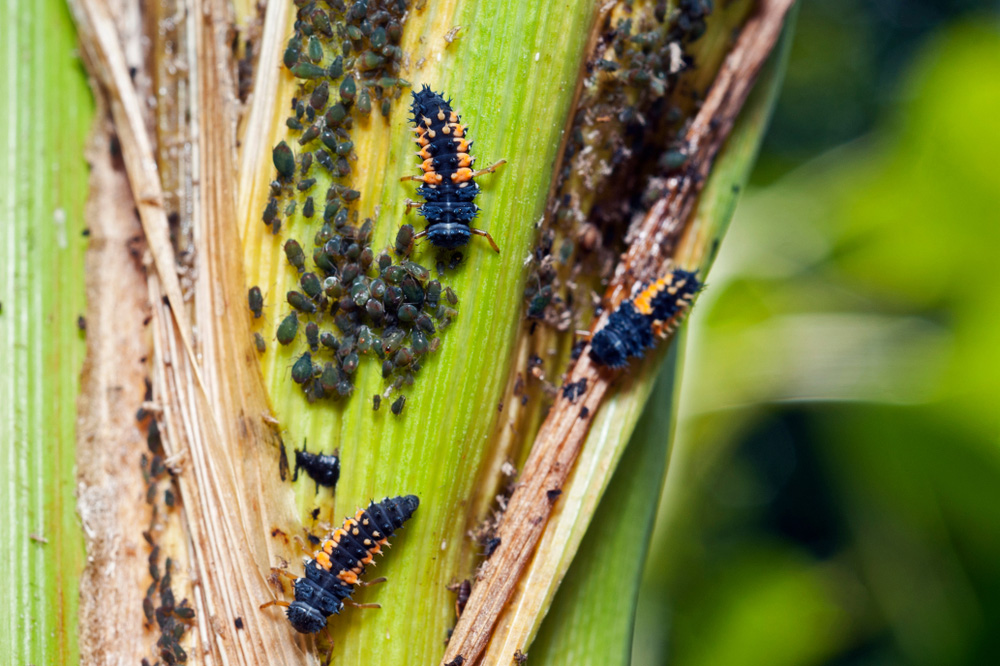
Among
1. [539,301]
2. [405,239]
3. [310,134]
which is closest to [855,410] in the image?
[539,301]

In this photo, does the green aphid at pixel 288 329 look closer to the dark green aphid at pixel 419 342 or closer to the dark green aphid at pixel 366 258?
the dark green aphid at pixel 366 258

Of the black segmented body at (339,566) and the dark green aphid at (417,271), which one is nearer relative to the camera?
the black segmented body at (339,566)

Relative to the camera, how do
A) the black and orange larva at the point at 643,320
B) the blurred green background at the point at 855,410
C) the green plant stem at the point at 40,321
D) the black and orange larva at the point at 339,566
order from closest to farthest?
the black and orange larva at the point at 339,566
the green plant stem at the point at 40,321
the black and orange larva at the point at 643,320
the blurred green background at the point at 855,410

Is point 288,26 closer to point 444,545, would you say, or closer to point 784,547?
point 444,545

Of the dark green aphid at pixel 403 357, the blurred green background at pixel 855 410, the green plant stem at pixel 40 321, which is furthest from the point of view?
the blurred green background at pixel 855 410

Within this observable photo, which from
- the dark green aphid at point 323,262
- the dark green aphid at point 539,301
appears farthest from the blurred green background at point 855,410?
the dark green aphid at point 323,262

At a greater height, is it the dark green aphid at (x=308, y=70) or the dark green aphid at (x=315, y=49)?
the dark green aphid at (x=315, y=49)

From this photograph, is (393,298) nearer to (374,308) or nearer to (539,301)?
(374,308)

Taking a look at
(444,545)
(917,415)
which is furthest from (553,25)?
(917,415)

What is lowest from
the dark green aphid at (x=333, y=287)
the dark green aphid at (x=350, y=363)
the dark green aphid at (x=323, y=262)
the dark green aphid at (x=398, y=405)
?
the dark green aphid at (x=398, y=405)
